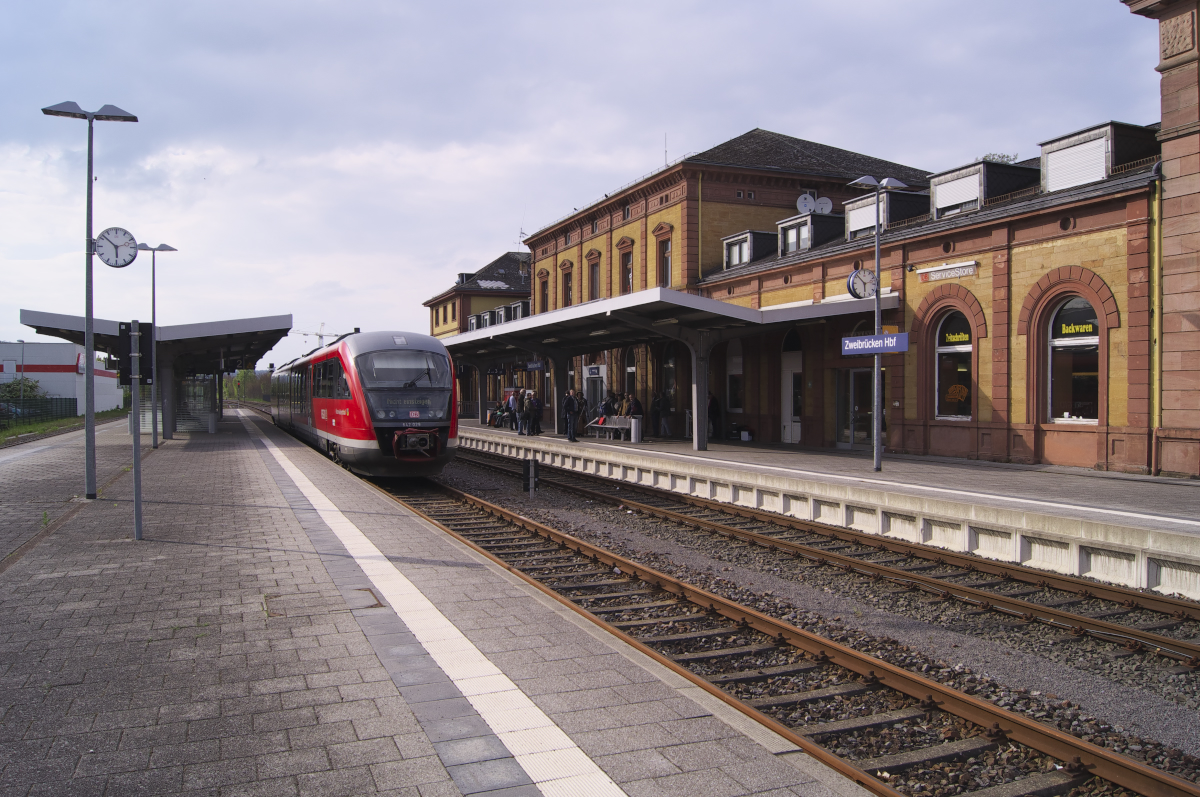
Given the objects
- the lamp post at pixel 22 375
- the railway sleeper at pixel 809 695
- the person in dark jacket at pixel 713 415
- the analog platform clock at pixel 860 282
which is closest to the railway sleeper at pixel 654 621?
the railway sleeper at pixel 809 695

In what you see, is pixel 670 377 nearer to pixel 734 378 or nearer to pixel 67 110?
pixel 734 378

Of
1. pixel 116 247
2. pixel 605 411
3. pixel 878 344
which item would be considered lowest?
pixel 605 411

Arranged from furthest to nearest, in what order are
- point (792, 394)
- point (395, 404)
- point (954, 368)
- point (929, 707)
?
point (792, 394), point (954, 368), point (395, 404), point (929, 707)

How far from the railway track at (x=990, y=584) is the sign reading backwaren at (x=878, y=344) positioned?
4788 millimetres

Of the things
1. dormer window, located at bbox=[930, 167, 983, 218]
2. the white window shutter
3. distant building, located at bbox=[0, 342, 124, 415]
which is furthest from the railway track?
distant building, located at bbox=[0, 342, 124, 415]

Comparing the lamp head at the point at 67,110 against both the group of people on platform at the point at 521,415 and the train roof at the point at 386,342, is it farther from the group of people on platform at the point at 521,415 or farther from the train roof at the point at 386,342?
the group of people on platform at the point at 521,415

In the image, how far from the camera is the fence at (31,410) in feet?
138

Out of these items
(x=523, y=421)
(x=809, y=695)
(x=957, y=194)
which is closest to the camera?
(x=809, y=695)

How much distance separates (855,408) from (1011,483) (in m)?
7.91

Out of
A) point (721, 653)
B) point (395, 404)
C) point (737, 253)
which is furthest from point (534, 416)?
point (721, 653)

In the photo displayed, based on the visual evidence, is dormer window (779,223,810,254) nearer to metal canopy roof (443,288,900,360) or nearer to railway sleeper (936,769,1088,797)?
metal canopy roof (443,288,900,360)

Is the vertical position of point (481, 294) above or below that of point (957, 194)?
above

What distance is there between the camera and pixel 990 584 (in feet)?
27.2

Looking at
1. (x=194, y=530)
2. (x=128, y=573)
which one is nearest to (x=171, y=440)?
(x=194, y=530)
